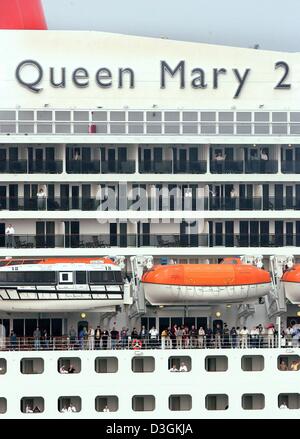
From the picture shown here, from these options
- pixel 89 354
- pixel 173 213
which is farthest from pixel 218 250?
pixel 89 354

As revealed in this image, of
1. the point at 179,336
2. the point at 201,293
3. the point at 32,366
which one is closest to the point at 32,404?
the point at 32,366

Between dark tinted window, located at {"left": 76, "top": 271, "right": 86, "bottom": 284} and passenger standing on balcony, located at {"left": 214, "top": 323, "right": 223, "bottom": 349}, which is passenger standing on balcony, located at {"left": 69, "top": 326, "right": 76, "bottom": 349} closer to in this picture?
dark tinted window, located at {"left": 76, "top": 271, "right": 86, "bottom": 284}

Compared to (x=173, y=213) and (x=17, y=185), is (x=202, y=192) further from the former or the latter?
(x=17, y=185)

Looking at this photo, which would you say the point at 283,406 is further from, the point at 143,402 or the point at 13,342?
the point at 13,342

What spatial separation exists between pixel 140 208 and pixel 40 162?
314 centimetres

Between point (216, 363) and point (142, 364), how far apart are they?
193 cm

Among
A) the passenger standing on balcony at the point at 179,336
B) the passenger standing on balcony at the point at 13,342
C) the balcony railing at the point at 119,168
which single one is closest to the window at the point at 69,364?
the passenger standing on balcony at the point at 13,342

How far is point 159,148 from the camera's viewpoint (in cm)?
4191

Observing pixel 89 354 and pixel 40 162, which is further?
pixel 40 162
